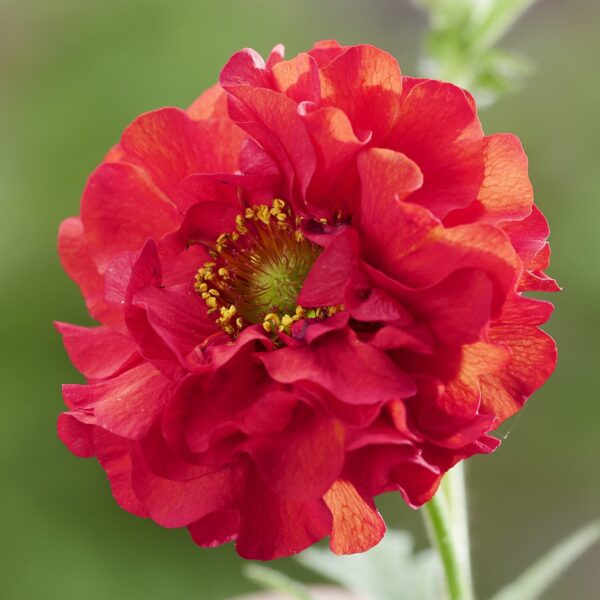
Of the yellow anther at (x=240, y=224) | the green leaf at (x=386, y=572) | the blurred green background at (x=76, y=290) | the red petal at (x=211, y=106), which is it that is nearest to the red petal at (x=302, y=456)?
the yellow anther at (x=240, y=224)

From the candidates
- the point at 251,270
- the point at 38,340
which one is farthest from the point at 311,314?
the point at 38,340

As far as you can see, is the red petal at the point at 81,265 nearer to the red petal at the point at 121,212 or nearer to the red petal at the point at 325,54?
the red petal at the point at 121,212

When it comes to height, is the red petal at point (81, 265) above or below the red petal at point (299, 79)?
below

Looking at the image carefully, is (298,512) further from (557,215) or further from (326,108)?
(557,215)

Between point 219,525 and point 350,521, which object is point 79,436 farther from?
point 350,521

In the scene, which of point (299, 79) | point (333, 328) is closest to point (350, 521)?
point (333, 328)

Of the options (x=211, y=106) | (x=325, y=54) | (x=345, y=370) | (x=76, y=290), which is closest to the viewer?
(x=345, y=370)

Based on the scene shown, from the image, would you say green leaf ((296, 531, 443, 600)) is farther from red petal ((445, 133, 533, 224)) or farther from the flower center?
red petal ((445, 133, 533, 224))

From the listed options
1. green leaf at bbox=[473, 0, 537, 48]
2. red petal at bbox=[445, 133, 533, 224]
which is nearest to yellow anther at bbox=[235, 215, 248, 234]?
red petal at bbox=[445, 133, 533, 224]
